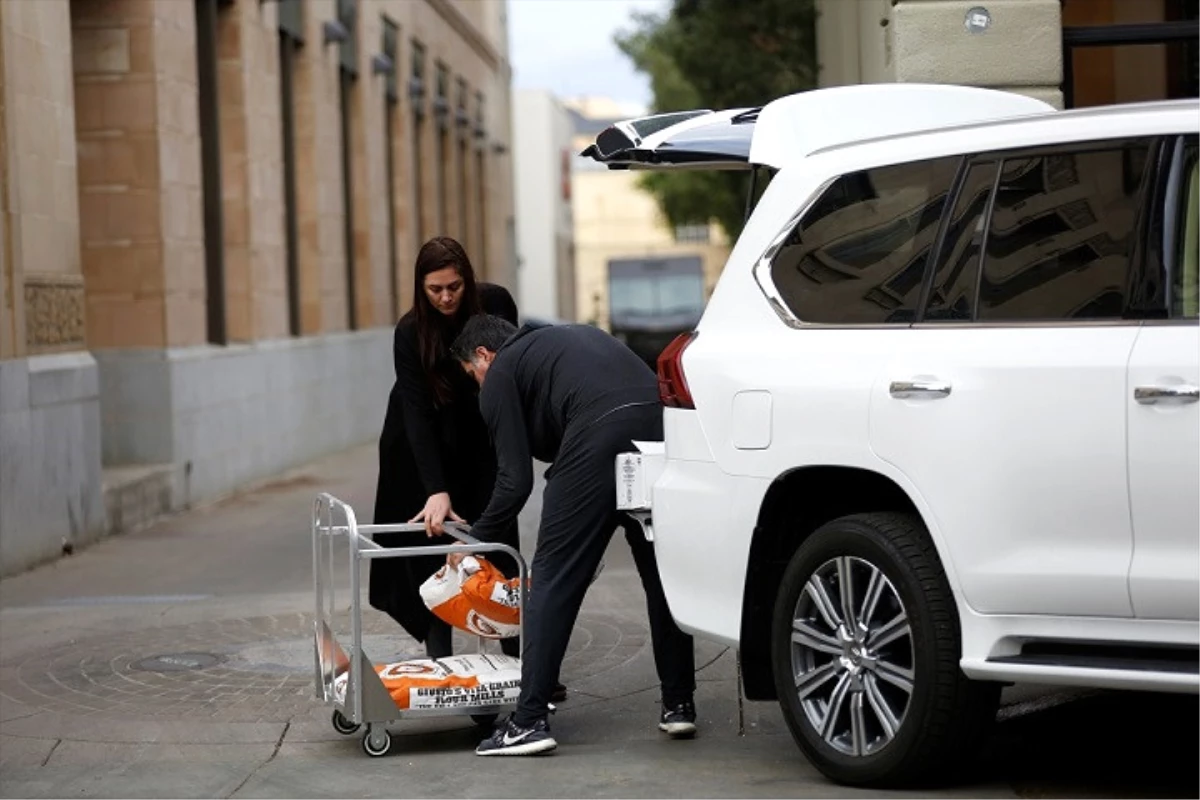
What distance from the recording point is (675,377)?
7.13 meters

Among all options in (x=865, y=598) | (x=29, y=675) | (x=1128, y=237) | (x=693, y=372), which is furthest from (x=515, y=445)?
(x=29, y=675)

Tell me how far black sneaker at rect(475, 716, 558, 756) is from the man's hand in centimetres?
77

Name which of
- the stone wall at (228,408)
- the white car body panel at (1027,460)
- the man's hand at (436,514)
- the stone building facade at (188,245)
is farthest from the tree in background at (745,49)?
the white car body panel at (1027,460)

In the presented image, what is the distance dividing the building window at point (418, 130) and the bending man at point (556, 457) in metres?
27.5

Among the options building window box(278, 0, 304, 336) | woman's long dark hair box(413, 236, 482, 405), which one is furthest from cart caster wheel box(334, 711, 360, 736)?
building window box(278, 0, 304, 336)

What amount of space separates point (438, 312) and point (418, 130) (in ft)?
94.2

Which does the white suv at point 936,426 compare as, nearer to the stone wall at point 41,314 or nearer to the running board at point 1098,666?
the running board at point 1098,666

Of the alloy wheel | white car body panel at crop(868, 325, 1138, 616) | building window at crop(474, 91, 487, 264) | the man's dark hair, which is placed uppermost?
building window at crop(474, 91, 487, 264)

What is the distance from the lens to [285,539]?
15.5 metres

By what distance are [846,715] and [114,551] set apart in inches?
361

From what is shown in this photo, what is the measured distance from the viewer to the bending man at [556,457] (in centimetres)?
739

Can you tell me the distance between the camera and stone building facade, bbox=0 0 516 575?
14.4 metres

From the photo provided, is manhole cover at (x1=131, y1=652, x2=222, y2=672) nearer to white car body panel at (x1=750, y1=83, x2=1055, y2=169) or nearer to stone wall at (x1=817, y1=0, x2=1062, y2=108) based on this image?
white car body panel at (x1=750, y1=83, x2=1055, y2=169)

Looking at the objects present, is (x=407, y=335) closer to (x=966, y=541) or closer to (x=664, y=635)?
(x=664, y=635)
